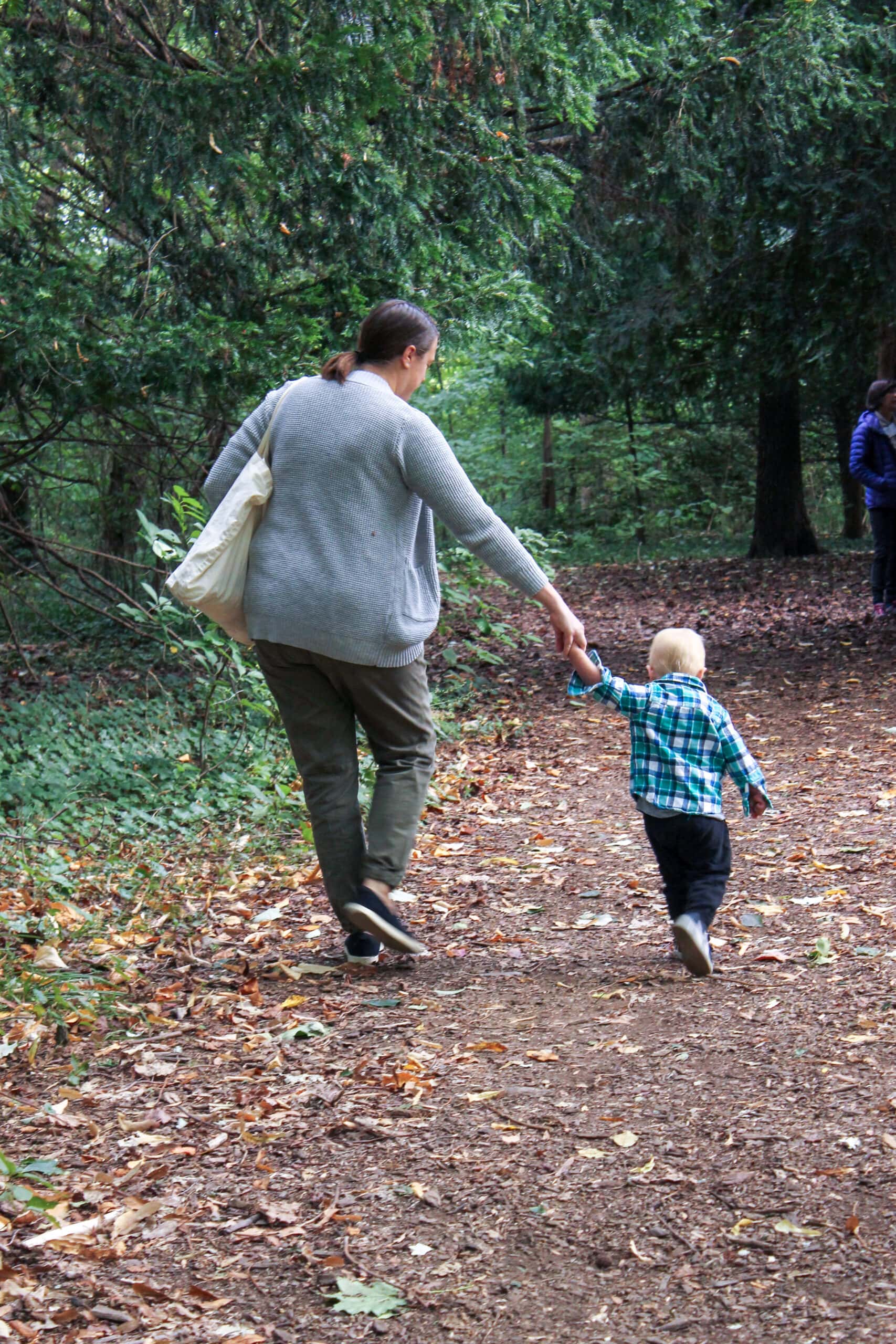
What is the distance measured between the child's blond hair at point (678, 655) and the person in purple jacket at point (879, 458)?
712cm

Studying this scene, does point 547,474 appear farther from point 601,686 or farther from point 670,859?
point 601,686

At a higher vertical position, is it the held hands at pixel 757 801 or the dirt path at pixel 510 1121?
the held hands at pixel 757 801

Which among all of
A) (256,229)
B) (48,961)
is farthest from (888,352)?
(48,961)

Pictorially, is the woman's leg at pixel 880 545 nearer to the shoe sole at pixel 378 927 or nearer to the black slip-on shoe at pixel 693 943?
the black slip-on shoe at pixel 693 943

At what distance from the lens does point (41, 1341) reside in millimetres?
2352

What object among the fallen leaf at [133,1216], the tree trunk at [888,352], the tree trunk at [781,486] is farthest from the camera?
the tree trunk at [781,486]

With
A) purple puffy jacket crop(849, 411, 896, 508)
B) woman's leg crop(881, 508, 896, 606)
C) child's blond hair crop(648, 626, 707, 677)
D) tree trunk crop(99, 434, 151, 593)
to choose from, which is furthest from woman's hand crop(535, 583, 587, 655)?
woman's leg crop(881, 508, 896, 606)

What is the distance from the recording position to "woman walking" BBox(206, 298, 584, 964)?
13.1 ft

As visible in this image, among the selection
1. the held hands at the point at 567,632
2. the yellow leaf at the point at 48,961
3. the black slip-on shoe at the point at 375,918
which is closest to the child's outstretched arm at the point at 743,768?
the held hands at the point at 567,632

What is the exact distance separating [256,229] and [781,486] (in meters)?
11.8

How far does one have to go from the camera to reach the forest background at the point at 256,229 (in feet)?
21.1

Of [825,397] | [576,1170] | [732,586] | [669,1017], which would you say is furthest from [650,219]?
[576,1170]

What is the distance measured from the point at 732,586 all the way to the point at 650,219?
5.99m

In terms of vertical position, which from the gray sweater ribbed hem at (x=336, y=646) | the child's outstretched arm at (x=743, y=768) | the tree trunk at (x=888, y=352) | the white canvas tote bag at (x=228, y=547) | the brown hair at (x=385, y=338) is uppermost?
the tree trunk at (x=888, y=352)
